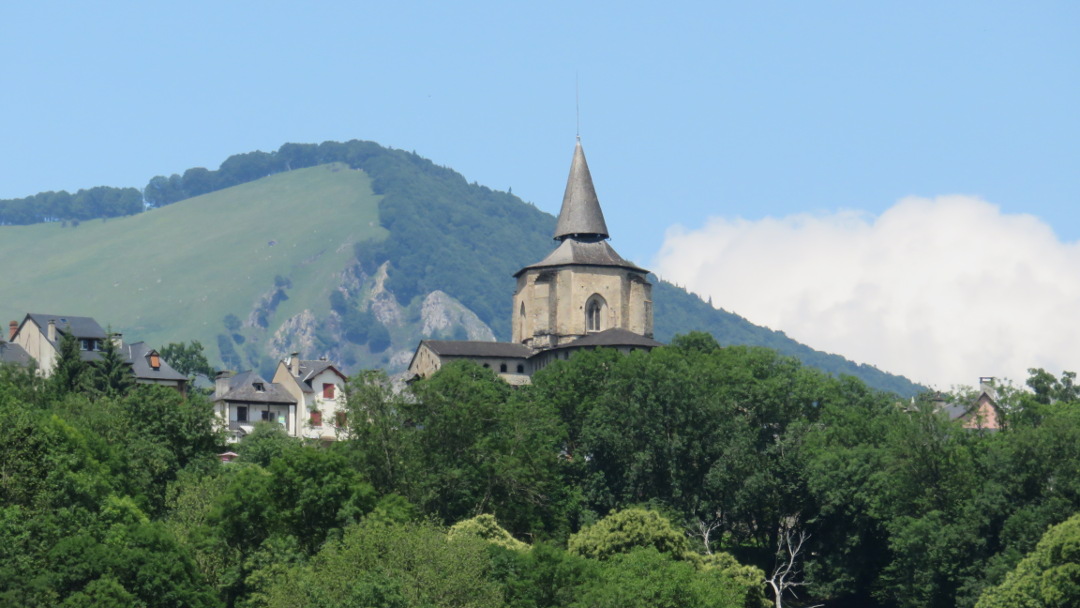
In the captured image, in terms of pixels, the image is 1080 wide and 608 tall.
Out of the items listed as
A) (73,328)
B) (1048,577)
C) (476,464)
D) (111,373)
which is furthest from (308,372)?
(1048,577)

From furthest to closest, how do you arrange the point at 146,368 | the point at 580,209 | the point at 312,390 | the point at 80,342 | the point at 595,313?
the point at 580,209 → the point at 312,390 → the point at 595,313 → the point at 146,368 → the point at 80,342

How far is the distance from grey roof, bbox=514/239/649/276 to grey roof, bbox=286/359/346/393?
16.4 metres

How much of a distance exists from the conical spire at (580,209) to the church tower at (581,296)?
0.42m

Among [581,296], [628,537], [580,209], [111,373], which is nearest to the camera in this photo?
[628,537]

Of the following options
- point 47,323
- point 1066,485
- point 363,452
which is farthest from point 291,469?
point 47,323

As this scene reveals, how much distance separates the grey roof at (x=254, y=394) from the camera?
122 meters

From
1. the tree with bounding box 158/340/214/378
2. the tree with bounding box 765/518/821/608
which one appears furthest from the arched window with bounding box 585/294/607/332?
the tree with bounding box 158/340/214/378

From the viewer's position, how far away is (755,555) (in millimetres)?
80688

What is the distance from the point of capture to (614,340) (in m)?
117

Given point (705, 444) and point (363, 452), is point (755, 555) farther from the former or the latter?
point (363, 452)

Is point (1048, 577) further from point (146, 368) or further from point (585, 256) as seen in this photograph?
point (146, 368)

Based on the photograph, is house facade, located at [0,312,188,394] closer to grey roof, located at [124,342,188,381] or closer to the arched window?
grey roof, located at [124,342,188,381]

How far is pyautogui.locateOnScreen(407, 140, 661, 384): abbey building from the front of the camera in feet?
402

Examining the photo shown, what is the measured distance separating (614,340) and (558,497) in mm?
41956
